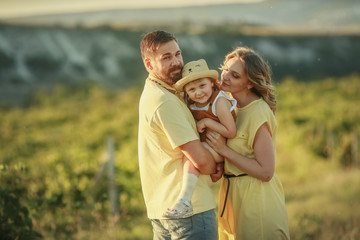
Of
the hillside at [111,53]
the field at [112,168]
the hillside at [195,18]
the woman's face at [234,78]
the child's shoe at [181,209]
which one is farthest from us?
the hillside at [195,18]

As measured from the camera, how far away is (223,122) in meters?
2.65

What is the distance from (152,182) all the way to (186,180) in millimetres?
262

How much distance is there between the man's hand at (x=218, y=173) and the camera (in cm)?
268

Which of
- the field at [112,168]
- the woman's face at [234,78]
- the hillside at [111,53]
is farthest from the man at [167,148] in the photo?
the hillside at [111,53]

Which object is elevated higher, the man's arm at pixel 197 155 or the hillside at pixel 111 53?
the hillside at pixel 111 53

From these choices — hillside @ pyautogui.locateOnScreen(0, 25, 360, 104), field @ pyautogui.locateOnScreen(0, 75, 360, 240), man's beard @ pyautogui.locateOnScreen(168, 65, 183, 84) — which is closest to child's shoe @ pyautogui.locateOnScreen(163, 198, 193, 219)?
man's beard @ pyautogui.locateOnScreen(168, 65, 183, 84)

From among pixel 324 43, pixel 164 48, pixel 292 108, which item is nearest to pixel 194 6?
pixel 324 43

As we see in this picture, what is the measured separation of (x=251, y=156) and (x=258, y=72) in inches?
20.3

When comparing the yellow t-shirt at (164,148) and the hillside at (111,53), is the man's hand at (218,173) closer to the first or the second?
the yellow t-shirt at (164,148)

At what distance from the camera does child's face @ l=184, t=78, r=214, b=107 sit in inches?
104

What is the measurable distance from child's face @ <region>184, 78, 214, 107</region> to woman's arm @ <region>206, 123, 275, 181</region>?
212 mm

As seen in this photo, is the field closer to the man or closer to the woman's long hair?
the man

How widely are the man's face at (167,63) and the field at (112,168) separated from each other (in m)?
1.85

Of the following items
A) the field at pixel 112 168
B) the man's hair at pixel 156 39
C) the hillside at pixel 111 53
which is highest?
the hillside at pixel 111 53
